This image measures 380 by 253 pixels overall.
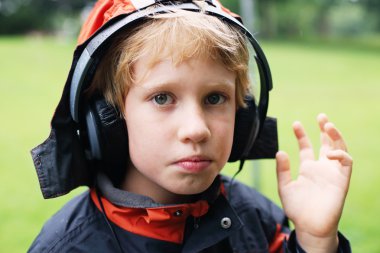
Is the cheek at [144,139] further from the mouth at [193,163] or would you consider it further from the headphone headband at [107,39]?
the headphone headband at [107,39]

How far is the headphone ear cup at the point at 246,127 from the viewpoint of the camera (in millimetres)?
1670

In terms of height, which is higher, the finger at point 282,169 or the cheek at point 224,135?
the cheek at point 224,135

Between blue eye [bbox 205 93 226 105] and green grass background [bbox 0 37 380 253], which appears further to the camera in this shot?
green grass background [bbox 0 37 380 253]

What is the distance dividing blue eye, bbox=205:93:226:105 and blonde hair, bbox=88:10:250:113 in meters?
0.09

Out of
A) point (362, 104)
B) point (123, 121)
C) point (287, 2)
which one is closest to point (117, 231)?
point (123, 121)

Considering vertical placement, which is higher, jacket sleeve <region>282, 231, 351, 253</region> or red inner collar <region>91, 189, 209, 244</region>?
red inner collar <region>91, 189, 209, 244</region>

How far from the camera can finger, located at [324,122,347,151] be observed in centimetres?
173

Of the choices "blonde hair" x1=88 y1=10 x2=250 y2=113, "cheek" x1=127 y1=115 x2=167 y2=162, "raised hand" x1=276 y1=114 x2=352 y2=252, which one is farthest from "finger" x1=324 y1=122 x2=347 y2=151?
"cheek" x1=127 y1=115 x2=167 y2=162

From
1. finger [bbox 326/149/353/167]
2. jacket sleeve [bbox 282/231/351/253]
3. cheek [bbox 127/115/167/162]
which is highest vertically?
cheek [bbox 127/115/167/162]

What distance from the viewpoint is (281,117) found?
24.4ft

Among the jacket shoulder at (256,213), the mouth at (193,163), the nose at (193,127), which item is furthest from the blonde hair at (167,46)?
the jacket shoulder at (256,213)

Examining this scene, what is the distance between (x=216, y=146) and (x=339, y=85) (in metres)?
9.92

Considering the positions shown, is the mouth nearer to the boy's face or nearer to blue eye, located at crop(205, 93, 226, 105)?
the boy's face

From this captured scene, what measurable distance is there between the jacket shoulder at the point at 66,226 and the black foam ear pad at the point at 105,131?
182mm
